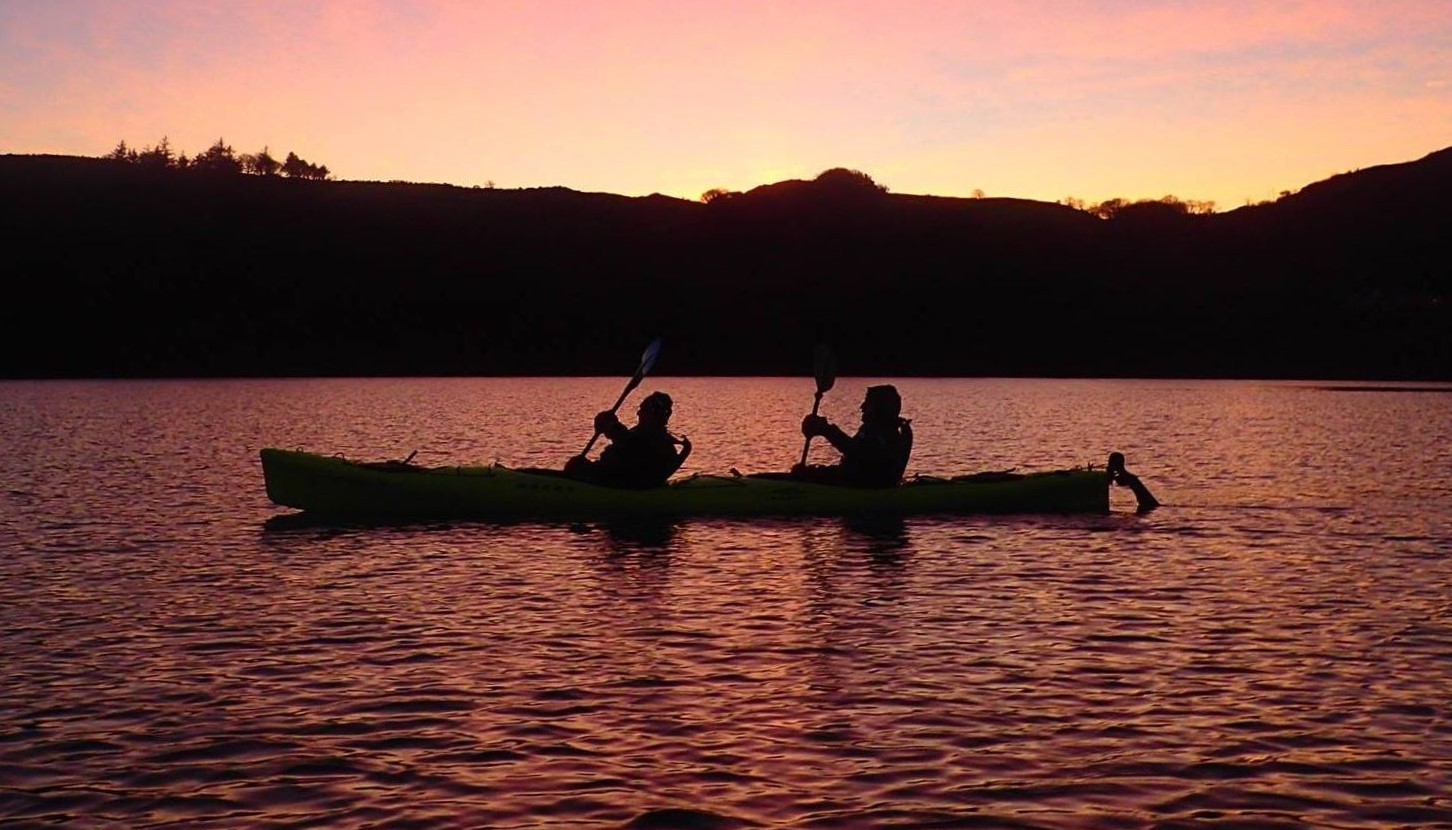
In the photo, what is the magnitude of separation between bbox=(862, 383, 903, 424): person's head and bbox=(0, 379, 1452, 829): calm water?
1479mm

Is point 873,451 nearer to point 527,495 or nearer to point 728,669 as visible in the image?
point 527,495

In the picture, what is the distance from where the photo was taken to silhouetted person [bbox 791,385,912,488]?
62.5 ft

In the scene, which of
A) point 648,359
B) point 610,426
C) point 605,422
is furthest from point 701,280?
point 605,422

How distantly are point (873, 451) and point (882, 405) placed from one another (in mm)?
1007

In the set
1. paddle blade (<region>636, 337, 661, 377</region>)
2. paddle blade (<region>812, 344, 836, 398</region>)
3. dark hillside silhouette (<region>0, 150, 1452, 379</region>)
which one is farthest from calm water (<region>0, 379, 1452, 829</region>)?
dark hillside silhouette (<region>0, 150, 1452, 379</region>)

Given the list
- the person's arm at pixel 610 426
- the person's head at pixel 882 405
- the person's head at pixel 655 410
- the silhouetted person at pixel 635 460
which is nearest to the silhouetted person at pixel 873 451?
the person's head at pixel 882 405

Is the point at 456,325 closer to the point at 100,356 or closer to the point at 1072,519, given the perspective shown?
the point at 100,356

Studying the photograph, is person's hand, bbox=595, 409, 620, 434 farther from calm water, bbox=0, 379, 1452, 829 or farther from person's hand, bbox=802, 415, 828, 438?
person's hand, bbox=802, 415, 828, 438

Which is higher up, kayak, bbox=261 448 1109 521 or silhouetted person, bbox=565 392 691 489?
silhouetted person, bbox=565 392 691 489

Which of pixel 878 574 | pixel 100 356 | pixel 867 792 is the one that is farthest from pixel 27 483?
pixel 100 356

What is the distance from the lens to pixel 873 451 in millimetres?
19688

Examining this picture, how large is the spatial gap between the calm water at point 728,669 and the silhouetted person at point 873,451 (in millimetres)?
789

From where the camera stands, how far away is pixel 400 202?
5394 inches

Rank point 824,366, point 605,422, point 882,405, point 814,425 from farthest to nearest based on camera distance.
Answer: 1. point 824,366
2. point 882,405
3. point 605,422
4. point 814,425
